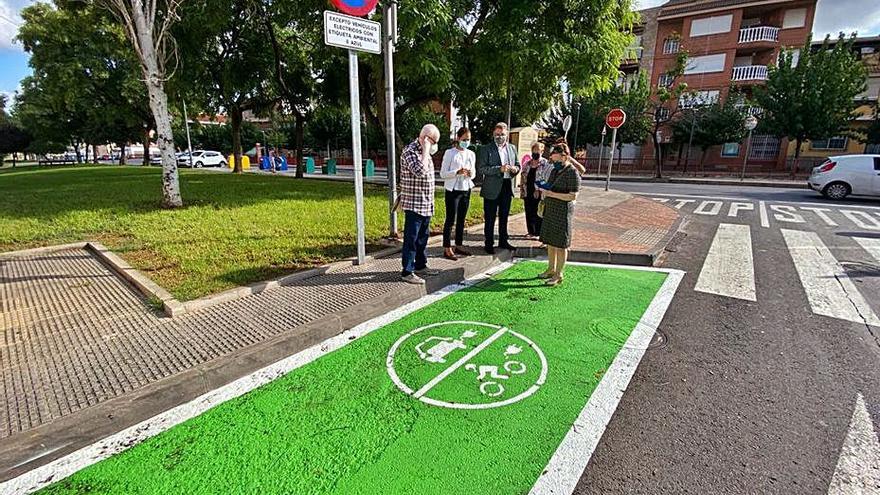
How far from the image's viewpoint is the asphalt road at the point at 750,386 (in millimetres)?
2123

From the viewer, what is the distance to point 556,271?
5.06 metres

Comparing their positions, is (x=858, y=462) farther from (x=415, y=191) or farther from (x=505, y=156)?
(x=505, y=156)

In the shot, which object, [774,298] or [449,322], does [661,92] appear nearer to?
[774,298]

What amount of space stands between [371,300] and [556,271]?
238 cm

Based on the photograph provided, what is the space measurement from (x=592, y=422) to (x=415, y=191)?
9.77 ft

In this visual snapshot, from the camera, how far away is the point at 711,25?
31062 mm

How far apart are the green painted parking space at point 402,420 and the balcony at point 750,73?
36947 mm

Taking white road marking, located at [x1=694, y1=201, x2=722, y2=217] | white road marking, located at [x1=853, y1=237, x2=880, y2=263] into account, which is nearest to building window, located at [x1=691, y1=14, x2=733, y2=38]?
white road marking, located at [x1=694, y1=201, x2=722, y2=217]

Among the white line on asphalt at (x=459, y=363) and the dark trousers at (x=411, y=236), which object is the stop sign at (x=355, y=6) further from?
the white line on asphalt at (x=459, y=363)

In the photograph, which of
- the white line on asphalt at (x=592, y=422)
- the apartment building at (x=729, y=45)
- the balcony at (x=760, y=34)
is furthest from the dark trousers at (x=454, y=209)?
the balcony at (x=760, y=34)

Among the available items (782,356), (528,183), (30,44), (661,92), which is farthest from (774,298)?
(30,44)

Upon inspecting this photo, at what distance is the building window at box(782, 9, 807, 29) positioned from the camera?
29.2m

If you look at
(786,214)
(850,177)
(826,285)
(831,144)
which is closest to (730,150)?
(831,144)

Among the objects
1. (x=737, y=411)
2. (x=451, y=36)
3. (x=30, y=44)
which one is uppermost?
(x=30, y=44)
